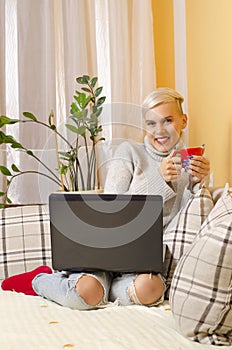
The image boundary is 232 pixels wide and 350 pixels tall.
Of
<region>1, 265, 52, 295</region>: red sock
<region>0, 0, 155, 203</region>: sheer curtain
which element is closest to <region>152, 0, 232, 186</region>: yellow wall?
<region>0, 0, 155, 203</region>: sheer curtain

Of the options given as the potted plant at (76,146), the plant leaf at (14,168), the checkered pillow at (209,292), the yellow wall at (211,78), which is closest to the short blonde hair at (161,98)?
the yellow wall at (211,78)

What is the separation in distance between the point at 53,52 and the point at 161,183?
1.01 metres

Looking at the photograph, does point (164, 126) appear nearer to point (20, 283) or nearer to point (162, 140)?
point (162, 140)

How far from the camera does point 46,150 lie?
8.82 ft

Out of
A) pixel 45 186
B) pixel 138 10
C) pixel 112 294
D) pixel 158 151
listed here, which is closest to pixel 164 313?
pixel 112 294

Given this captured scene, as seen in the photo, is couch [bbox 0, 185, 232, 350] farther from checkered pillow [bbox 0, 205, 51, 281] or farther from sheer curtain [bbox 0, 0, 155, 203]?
sheer curtain [bbox 0, 0, 155, 203]

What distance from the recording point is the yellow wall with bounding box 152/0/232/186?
228 cm

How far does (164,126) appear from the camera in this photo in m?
2.14

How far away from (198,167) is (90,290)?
1.78 ft

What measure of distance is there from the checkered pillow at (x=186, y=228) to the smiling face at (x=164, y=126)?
29 centimetres

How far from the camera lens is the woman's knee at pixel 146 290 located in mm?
1738

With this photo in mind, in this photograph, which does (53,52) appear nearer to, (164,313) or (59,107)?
(59,107)

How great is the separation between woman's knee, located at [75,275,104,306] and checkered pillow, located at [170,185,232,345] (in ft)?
1.09

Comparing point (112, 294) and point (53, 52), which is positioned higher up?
point (53, 52)
